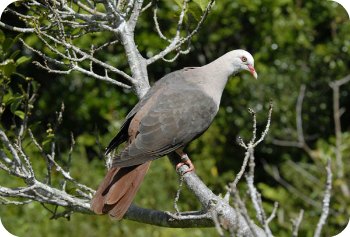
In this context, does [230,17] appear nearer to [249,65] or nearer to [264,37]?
[264,37]

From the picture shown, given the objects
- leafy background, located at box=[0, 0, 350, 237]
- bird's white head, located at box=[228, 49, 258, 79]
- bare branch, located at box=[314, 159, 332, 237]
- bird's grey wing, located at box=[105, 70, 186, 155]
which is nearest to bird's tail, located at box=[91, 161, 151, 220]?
bird's grey wing, located at box=[105, 70, 186, 155]

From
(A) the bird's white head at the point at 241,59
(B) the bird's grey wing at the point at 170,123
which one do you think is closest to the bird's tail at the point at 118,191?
(B) the bird's grey wing at the point at 170,123

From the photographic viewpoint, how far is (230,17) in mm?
4367

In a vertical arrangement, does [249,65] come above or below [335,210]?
above

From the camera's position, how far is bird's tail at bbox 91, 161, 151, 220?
217cm

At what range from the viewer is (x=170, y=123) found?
2.49 meters

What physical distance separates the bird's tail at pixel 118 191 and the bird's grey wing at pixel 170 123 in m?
0.05

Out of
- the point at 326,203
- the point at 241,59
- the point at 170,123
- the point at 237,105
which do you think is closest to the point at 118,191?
the point at 170,123

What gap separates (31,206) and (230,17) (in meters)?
1.77

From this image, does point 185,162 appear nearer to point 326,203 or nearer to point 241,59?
point 241,59

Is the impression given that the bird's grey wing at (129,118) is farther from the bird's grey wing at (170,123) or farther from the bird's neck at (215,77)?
the bird's neck at (215,77)

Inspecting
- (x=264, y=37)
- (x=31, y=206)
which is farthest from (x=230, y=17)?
(x=31, y=206)

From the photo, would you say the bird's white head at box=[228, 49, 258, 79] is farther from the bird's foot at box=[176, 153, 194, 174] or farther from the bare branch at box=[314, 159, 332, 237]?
the bare branch at box=[314, 159, 332, 237]

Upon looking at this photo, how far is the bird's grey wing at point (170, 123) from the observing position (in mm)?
2396
